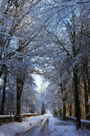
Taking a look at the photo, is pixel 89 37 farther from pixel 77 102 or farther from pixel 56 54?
pixel 77 102

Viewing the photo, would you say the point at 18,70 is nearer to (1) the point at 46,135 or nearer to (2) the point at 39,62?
(2) the point at 39,62

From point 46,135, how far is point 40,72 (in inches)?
229

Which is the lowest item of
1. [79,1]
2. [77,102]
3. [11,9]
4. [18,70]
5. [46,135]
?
[46,135]

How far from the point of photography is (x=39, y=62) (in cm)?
970

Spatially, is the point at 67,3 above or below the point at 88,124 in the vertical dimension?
above

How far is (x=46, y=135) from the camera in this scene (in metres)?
8.22

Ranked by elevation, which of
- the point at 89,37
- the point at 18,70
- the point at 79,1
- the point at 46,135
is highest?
the point at 79,1

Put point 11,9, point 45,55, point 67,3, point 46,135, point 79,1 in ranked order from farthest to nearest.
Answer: point 45,55
point 11,9
point 46,135
point 67,3
point 79,1

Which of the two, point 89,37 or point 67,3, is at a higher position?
point 67,3

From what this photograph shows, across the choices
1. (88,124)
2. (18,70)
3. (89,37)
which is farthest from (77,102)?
(89,37)

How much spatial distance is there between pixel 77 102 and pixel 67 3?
7949mm

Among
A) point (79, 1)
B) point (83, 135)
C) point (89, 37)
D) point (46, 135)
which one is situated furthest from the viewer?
point (46, 135)

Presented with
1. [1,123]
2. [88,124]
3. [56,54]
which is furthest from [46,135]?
[56,54]

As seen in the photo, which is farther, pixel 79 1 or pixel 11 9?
pixel 11 9
